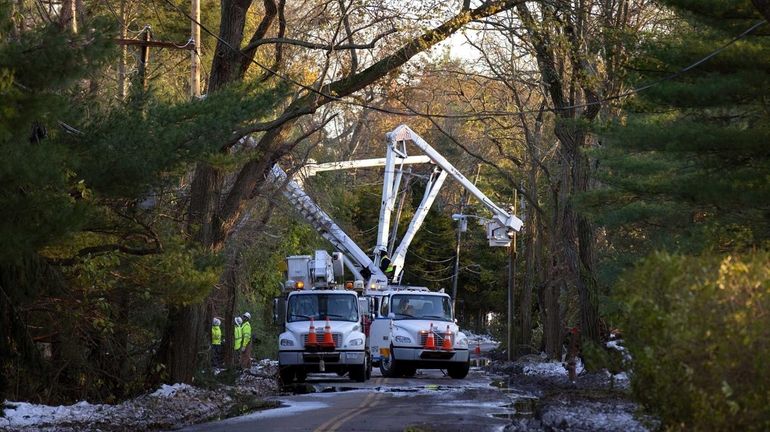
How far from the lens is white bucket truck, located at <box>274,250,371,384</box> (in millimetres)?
29844

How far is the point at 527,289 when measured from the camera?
156ft

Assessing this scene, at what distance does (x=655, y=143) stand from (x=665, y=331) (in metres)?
12.9

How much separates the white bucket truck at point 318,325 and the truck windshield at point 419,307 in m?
0.94

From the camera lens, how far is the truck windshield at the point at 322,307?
31.1 metres

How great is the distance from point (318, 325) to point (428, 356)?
11.3ft

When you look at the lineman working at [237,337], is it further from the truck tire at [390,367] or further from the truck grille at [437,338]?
the truck grille at [437,338]

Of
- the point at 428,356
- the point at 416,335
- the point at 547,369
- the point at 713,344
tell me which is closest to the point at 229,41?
the point at 416,335

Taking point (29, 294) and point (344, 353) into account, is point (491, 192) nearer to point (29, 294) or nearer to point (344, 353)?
point (344, 353)

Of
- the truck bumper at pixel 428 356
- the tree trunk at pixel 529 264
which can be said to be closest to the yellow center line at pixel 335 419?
the truck bumper at pixel 428 356

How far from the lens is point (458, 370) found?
32875mm

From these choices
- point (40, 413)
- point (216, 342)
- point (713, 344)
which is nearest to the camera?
point (713, 344)

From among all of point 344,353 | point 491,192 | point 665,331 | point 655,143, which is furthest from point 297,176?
point 491,192

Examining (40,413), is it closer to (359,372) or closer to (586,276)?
(359,372)

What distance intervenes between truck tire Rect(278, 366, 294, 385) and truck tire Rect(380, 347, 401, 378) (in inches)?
116
